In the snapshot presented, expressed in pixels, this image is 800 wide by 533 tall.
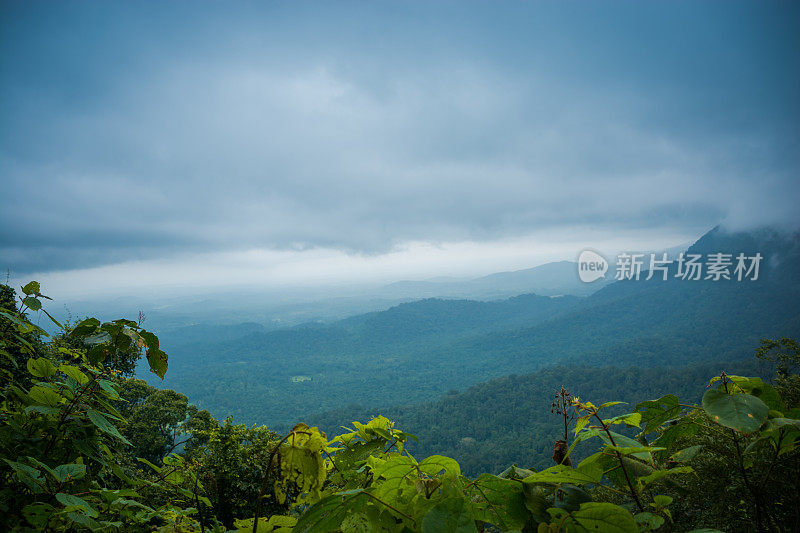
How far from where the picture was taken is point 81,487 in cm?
128

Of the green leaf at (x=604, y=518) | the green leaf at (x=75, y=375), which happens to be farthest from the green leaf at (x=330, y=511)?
the green leaf at (x=75, y=375)

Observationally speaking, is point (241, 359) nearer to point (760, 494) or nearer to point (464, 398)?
point (464, 398)

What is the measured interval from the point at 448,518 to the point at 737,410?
0.72 meters

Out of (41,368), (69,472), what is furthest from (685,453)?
(41,368)

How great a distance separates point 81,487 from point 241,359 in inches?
6211

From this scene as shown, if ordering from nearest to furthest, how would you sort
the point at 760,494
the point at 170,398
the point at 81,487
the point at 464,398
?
the point at 760,494 → the point at 81,487 → the point at 170,398 → the point at 464,398

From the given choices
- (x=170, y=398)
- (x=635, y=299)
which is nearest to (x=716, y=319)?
(x=635, y=299)

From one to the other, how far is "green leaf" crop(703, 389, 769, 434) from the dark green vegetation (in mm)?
81745

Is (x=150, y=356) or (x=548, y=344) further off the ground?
(x=150, y=356)

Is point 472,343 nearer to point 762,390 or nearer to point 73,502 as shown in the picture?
point 762,390

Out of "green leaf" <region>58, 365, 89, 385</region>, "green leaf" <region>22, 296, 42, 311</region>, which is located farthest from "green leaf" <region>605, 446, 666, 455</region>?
"green leaf" <region>22, 296, 42, 311</region>

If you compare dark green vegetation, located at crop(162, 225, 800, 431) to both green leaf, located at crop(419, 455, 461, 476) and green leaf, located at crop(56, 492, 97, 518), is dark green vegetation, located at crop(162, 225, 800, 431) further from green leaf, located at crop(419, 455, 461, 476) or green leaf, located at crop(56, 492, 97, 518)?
green leaf, located at crop(419, 455, 461, 476)

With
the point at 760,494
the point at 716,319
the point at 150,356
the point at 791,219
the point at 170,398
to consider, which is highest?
the point at 791,219

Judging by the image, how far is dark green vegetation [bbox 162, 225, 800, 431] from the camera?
9800 cm
